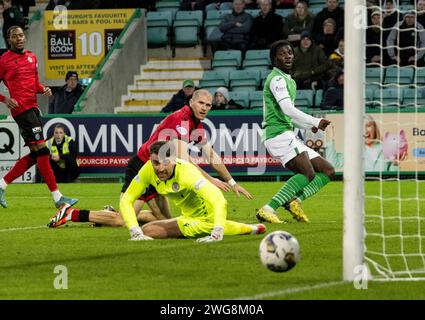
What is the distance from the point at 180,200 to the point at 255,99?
1322 centimetres

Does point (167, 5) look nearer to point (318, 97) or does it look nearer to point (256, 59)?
point (256, 59)

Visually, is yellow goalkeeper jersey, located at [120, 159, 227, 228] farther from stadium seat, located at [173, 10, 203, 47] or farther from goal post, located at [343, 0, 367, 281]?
stadium seat, located at [173, 10, 203, 47]

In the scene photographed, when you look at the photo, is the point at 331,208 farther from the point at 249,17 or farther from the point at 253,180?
the point at 249,17

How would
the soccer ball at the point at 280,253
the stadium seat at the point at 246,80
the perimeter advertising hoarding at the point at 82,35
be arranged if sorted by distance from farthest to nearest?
the perimeter advertising hoarding at the point at 82,35 → the stadium seat at the point at 246,80 → the soccer ball at the point at 280,253

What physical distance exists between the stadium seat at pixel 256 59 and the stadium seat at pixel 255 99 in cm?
103

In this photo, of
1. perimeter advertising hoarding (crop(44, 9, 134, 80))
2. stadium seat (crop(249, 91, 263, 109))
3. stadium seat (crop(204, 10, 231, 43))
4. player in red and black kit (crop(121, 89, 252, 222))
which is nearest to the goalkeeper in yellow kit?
player in red and black kit (crop(121, 89, 252, 222))

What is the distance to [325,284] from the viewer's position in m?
7.81

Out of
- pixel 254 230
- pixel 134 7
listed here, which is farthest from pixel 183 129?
pixel 134 7

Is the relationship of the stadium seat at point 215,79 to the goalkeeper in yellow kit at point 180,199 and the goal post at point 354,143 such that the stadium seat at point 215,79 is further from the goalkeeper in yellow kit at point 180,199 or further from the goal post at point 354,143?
the goal post at point 354,143

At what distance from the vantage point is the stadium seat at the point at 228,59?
25141mm

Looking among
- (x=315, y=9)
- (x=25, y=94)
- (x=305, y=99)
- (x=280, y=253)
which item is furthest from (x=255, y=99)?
(x=280, y=253)

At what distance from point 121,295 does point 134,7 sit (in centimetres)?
2122

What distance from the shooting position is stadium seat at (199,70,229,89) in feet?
81.2

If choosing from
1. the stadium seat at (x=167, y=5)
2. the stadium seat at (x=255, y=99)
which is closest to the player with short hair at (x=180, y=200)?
the stadium seat at (x=255, y=99)
